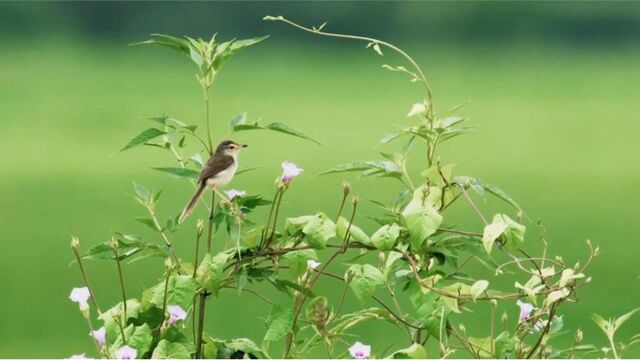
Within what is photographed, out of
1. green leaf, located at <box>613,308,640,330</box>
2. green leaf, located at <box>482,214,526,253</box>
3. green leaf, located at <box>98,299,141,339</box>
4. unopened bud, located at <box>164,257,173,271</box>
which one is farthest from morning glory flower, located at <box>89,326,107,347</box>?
green leaf, located at <box>613,308,640,330</box>

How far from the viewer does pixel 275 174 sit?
4.71 meters

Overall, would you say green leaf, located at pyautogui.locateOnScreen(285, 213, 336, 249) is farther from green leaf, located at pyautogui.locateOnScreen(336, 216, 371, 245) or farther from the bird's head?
the bird's head

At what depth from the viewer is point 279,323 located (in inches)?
51.6

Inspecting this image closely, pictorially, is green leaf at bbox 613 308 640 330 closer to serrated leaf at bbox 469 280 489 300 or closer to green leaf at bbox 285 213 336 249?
serrated leaf at bbox 469 280 489 300

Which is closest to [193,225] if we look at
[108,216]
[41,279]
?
[108,216]

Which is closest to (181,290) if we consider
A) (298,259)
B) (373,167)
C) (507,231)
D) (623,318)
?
(298,259)

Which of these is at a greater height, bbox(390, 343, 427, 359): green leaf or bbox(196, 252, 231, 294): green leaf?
bbox(196, 252, 231, 294): green leaf

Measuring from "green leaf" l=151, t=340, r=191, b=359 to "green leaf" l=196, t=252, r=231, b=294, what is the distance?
7 centimetres

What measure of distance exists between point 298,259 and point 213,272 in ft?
0.31

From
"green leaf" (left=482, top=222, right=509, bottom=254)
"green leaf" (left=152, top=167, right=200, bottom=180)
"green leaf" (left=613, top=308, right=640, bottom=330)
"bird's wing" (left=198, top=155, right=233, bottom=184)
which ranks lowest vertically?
"green leaf" (left=613, top=308, right=640, bottom=330)

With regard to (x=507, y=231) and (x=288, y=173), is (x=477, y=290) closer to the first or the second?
(x=507, y=231)

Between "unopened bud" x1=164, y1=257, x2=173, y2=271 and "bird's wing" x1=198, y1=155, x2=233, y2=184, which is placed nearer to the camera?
"unopened bud" x1=164, y1=257, x2=173, y2=271

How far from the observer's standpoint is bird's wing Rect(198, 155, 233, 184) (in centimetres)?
137

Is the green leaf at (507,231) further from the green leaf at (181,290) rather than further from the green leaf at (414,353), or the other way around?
the green leaf at (181,290)
